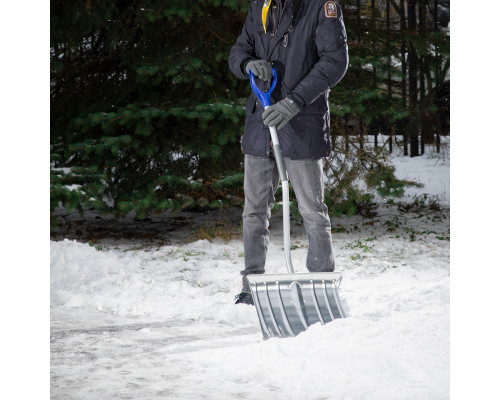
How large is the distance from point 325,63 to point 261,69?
13.7 inches

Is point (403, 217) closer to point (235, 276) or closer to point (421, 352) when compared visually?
point (235, 276)

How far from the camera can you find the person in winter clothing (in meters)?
3.45

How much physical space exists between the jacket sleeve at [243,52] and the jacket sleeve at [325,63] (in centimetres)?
39

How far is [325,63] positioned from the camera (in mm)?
3449

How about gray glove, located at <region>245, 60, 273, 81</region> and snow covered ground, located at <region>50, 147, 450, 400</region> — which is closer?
snow covered ground, located at <region>50, 147, 450, 400</region>

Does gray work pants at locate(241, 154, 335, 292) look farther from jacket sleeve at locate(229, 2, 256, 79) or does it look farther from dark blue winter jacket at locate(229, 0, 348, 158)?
jacket sleeve at locate(229, 2, 256, 79)

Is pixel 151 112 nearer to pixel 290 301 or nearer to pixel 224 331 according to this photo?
pixel 224 331

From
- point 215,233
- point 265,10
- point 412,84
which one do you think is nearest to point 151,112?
point 215,233

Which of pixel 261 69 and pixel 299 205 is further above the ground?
pixel 261 69

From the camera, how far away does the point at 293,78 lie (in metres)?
3.54

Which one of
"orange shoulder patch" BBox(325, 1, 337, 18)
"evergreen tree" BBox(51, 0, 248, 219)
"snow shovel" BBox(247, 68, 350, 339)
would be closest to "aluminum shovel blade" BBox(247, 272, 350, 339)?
"snow shovel" BBox(247, 68, 350, 339)

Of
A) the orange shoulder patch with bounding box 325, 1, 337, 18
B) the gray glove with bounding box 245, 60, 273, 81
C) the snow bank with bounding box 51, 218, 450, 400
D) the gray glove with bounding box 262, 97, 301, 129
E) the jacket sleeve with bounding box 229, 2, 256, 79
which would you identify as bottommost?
the snow bank with bounding box 51, 218, 450, 400

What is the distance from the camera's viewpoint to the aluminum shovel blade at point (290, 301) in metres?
3.19

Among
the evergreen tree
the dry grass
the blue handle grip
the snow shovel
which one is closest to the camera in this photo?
the snow shovel
